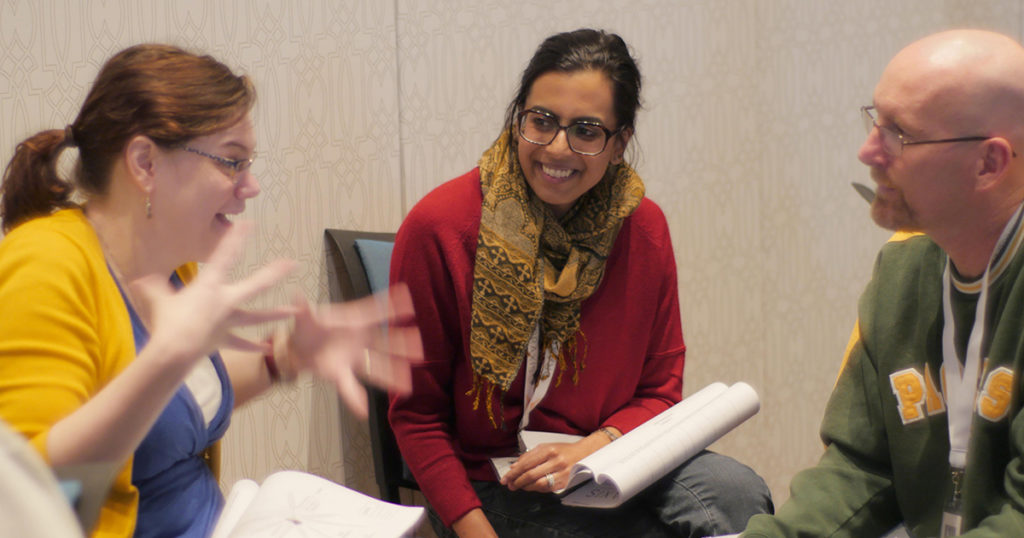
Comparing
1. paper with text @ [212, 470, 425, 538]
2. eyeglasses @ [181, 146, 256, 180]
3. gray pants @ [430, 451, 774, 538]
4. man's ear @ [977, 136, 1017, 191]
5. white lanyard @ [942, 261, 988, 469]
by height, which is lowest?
gray pants @ [430, 451, 774, 538]

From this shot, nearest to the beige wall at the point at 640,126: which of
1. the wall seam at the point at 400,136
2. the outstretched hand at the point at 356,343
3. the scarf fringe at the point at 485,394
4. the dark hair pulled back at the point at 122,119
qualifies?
the wall seam at the point at 400,136

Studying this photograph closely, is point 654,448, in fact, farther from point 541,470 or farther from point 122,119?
point 122,119

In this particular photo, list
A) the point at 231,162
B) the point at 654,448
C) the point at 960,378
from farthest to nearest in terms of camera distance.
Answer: the point at 654,448 < the point at 231,162 < the point at 960,378

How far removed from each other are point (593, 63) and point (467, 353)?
2.04 feet

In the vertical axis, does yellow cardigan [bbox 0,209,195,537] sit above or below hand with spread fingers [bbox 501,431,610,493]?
above

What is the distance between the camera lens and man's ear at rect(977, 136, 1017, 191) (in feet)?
4.55

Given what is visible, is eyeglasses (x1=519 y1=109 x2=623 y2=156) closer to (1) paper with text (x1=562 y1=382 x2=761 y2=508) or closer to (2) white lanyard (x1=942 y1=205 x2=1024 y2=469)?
(1) paper with text (x1=562 y1=382 x2=761 y2=508)

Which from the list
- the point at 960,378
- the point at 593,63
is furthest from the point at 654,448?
the point at 593,63

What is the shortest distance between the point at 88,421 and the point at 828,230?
2915mm

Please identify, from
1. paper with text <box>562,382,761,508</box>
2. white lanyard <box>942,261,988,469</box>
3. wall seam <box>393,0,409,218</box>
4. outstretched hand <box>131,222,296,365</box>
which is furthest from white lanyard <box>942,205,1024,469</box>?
wall seam <box>393,0,409,218</box>

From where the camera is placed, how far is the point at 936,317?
142 cm

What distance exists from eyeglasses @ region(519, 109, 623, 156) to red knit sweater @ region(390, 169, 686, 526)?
0.51 feet

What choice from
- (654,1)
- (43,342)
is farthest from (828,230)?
(43,342)

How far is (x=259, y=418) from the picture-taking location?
246 centimetres
